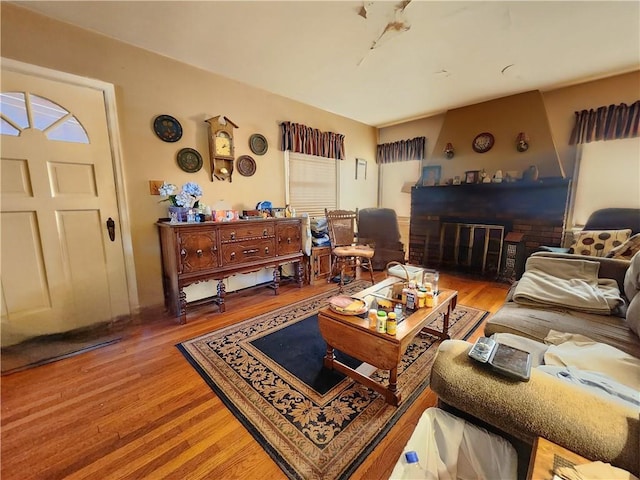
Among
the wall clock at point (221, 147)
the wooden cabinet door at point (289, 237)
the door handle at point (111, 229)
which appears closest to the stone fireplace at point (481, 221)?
the wooden cabinet door at point (289, 237)

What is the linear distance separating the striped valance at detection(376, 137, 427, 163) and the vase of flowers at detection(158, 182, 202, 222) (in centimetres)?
352

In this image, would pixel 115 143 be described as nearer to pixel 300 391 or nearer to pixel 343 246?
pixel 300 391

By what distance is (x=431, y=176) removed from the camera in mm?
4340

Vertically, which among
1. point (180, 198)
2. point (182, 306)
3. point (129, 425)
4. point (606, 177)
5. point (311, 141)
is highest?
point (311, 141)

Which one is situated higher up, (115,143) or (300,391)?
(115,143)

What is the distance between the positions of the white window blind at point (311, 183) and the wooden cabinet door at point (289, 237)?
0.59m

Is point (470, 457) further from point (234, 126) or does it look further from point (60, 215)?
point (234, 126)

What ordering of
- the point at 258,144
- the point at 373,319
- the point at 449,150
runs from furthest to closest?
the point at 449,150
the point at 258,144
the point at 373,319

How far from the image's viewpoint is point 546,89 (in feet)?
11.0

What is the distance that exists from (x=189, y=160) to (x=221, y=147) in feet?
1.22

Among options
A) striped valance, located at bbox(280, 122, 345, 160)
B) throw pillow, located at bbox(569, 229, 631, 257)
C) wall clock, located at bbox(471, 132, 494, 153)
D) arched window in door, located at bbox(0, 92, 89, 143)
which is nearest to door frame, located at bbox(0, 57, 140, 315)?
arched window in door, located at bbox(0, 92, 89, 143)

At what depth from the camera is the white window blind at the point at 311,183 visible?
374 cm

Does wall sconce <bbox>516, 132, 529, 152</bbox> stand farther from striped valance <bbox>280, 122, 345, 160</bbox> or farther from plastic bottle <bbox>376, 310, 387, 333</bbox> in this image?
plastic bottle <bbox>376, 310, 387, 333</bbox>

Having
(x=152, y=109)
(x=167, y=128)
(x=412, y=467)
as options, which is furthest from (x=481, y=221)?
(x=152, y=109)
